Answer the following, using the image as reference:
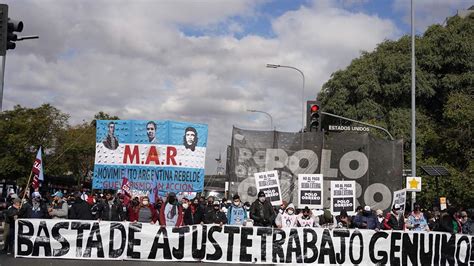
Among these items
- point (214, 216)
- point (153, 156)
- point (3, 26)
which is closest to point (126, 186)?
point (153, 156)

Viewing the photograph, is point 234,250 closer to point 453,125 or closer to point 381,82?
point 453,125

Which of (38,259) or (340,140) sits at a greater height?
(340,140)

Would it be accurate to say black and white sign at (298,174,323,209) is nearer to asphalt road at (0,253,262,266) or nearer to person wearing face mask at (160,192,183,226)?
person wearing face mask at (160,192,183,226)

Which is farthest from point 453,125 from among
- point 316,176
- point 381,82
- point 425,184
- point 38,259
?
point 38,259

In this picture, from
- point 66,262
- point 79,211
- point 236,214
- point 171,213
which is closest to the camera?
point 66,262

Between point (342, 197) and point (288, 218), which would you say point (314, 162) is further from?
point (288, 218)

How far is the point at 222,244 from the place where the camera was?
44.3 feet

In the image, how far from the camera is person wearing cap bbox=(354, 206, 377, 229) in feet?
51.7

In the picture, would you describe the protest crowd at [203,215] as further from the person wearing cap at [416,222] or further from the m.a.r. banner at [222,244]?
the m.a.r. banner at [222,244]

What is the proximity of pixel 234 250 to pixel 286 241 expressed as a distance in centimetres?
114

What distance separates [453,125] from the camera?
120 feet

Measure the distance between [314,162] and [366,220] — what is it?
6.29 m

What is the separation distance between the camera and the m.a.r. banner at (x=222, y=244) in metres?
13.4

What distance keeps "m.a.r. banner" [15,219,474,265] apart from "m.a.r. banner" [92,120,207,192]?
733 cm
